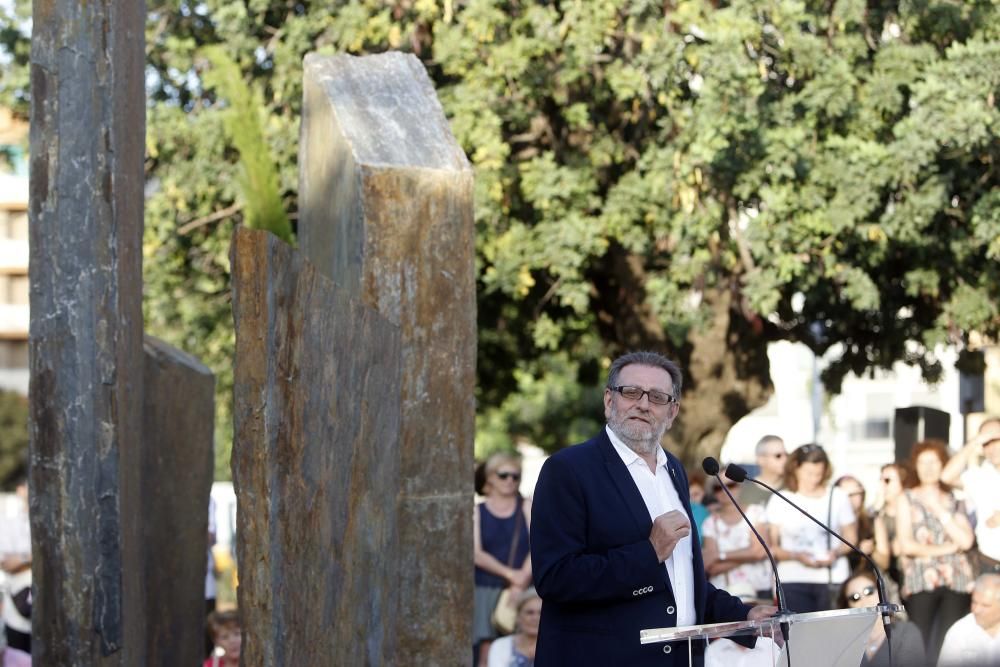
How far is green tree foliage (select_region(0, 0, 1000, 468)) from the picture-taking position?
1233 cm

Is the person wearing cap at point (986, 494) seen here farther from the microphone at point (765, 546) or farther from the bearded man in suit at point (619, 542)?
the microphone at point (765, 546)

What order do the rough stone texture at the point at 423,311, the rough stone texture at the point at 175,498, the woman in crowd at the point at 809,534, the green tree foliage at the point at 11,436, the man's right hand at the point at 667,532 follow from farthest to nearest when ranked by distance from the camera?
the green tree foliage at the point at 11,436 < the woman in crowd at the point at 809,534 < the rough stone texture at the point at 175,498 < the rough stone texture at the point at 423,311 < the man's right hand at the point at 667,532

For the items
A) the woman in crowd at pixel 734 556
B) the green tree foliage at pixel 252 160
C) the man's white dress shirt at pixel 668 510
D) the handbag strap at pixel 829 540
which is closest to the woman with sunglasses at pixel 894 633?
the handbag strap at pixel 829 540

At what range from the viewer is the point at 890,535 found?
29.8 ft

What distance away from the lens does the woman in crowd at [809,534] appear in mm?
8695

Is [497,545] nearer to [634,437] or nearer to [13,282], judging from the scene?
[634,437]

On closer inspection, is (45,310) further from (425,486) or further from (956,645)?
(956,645)

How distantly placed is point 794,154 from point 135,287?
707 centimetres

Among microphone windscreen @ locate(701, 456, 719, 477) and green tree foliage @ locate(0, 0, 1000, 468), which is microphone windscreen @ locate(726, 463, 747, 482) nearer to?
microphone windscreen @ locate(701, 456, 719, 477)

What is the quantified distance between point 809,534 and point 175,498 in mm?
3395

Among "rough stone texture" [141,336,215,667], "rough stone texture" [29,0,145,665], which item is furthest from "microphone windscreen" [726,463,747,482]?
"rough stone texture" [141,336,215,667]

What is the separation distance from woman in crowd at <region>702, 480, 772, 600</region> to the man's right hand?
177 inches

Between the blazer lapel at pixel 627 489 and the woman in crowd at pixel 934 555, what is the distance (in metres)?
4.75

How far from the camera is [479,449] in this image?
35781 mm
